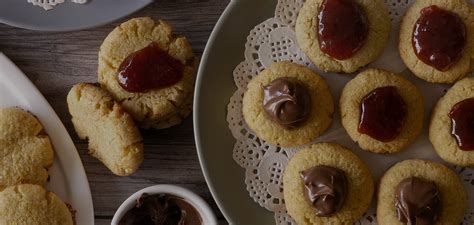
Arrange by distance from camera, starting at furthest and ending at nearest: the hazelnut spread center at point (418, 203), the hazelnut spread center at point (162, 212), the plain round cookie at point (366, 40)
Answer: the hazelnut spread center at point (162, 212)
the plain round cookie at point (366, 40)
the hazelnut spread center at point (418, 203)

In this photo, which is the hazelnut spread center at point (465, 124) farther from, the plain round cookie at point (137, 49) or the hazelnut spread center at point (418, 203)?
the plain round cookie at point (137, 49)

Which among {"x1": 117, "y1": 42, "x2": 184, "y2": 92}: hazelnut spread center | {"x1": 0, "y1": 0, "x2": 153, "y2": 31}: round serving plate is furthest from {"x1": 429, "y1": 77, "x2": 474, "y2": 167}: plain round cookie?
{"x1": 0, "y1": 0, "x2": 153, "y2": 31}: round serving plate

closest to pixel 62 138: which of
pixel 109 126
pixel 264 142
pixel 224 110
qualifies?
pixel 109 126

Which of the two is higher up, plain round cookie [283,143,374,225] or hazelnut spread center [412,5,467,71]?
hazelnut spread center [412,5,467,71]

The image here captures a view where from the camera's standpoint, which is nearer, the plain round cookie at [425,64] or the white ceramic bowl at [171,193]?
the plain round cookie at [425,64]

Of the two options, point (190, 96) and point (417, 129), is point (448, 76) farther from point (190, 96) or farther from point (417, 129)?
point (190, 96)

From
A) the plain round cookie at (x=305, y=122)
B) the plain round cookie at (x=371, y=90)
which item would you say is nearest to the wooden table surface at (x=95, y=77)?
the plain round cookie at (x=305, y=122)

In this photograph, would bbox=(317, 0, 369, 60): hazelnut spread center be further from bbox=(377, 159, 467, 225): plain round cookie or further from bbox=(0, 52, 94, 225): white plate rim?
bbox=(0, 52, 94, 225): white plate rim
